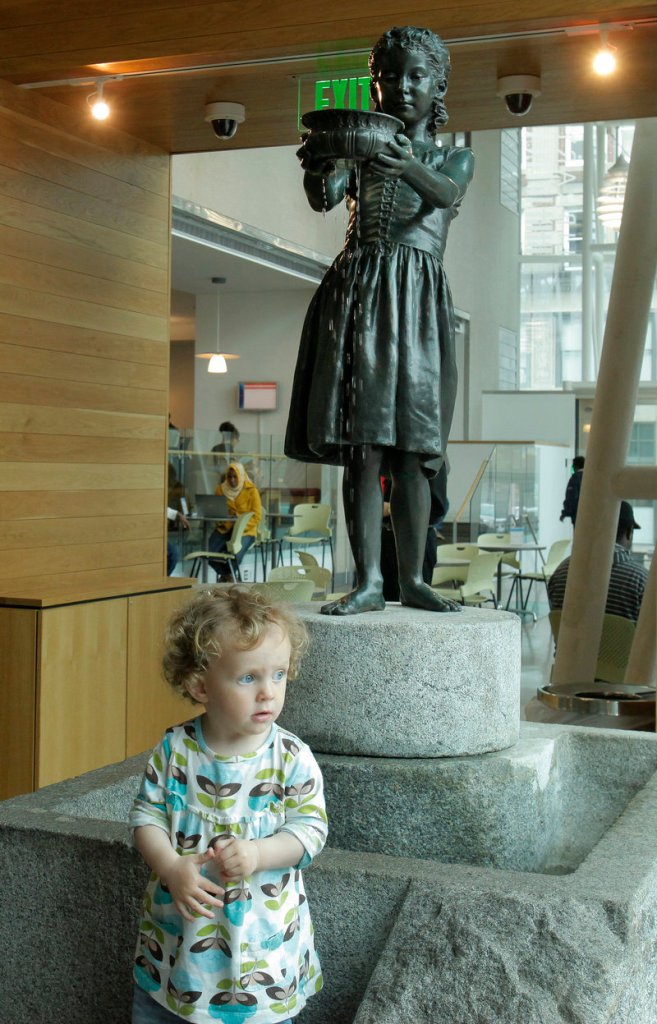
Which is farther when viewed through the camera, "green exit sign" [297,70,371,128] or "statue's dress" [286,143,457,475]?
"green exit sign" [297,70,371,128]

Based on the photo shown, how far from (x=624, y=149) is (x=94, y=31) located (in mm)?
19029

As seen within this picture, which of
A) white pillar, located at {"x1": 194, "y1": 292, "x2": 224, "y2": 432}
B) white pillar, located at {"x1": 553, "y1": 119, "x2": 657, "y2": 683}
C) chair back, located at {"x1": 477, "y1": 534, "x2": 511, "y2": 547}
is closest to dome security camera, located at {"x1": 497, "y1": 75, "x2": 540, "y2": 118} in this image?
white pillar, located at {"x1": 553, "y1": 119, "x2": 657, "y2": 683}

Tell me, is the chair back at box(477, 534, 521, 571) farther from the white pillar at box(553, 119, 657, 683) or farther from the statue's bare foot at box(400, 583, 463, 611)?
the statue's bare foot at box(400, 583, 463, 611)

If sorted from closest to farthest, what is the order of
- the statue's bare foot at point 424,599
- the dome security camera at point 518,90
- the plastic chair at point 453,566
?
1. the statue's bare foot at point 424,599
2. the dome security camera at point 518,90
3. the plastic chair at point 453,566

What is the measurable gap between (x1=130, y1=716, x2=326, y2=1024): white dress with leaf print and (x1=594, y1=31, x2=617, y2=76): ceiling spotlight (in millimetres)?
3382

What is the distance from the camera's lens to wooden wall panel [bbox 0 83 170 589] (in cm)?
500

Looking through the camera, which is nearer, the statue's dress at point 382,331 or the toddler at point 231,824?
the toddler at point 231,824

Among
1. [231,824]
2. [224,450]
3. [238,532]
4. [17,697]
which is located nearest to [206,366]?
[224,450]

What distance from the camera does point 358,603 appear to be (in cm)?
304

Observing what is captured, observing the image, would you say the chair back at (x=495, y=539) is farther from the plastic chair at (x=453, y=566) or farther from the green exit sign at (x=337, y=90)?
the green exit sign at (x=337, y=90)

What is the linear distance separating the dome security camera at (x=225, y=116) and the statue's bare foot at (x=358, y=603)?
2925mm

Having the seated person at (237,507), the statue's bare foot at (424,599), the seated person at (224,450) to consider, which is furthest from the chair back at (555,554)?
the statue's bare foot at (424,599)

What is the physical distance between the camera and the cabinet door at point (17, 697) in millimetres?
4543

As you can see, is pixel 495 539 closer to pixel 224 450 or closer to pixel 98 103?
pixel 224 450
